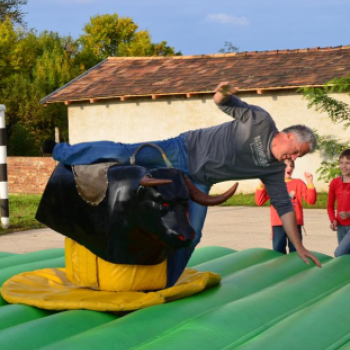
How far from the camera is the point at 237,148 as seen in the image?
437cm

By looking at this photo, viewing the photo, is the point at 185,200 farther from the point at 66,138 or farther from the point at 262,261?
the point at 66,138

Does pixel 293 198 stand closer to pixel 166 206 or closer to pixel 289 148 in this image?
pixel 289 148

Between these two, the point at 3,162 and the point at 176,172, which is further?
the point at 3,162

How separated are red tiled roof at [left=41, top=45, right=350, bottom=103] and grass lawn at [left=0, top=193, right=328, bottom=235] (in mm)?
2662

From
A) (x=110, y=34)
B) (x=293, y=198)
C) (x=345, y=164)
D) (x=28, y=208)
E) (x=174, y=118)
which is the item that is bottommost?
(x=28, y=208)

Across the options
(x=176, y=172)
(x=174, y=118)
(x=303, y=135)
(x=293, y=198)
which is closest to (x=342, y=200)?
(x=293, y=198)

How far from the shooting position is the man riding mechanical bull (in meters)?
4.05

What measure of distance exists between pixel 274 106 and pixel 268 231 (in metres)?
7.24

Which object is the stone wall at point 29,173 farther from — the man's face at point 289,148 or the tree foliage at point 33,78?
the man's face at point 289,148

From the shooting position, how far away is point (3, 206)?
10125mm

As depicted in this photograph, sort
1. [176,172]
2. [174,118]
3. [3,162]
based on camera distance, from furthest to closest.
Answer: [174,118]
[3,162]
[176,172]

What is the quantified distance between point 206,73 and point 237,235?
9.26 m

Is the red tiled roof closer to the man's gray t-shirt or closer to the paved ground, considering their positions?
the paved ground

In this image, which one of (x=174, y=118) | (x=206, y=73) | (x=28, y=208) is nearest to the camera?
(x=28, y=208)
